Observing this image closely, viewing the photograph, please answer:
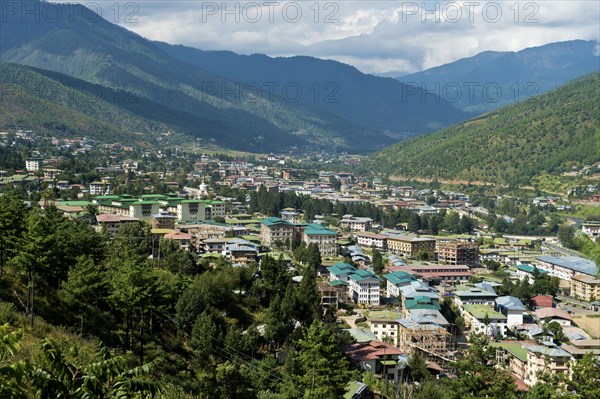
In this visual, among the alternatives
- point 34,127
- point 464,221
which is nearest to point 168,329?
point 464,221

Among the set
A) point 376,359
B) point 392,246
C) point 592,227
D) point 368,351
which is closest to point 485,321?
point 368,351

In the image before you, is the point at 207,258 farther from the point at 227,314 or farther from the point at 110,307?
the point at 110,307

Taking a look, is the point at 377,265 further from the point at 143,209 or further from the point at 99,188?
the point at 99,188

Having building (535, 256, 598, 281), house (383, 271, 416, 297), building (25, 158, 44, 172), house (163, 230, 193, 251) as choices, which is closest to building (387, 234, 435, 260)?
building (535, 256, 598, 281)

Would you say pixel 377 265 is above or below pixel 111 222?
below

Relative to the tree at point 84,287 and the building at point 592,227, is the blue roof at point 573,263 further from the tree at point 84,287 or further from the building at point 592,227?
the tree at point 84,287

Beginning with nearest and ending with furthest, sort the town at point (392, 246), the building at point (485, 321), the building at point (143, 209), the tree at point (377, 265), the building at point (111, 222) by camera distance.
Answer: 1. the town at point (392, 246)
2. the building at point (485, 321)
3. the building at point (111, 222)
4. the tree at point (377, 265)
5. the building at point (143, 209)

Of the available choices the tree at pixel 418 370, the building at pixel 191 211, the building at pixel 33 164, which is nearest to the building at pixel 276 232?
the building at pixel 191 211
